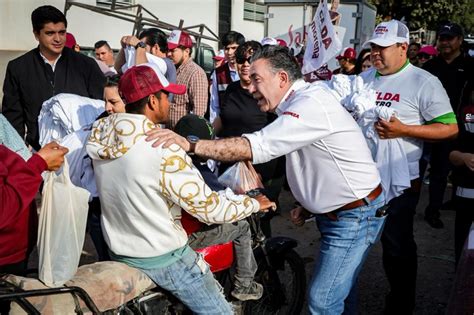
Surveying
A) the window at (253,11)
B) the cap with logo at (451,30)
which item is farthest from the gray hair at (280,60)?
the window at (253,11)

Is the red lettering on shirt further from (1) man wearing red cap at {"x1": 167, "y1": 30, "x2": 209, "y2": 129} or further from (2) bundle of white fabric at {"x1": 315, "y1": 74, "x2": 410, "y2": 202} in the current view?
(1) man wearing red cap at {"x1": 167, "y1": 30, "x2": 209, "y2": 129}

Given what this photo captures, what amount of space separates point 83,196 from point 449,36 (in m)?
5.26

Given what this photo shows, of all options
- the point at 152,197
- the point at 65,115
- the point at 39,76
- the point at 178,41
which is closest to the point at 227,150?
the point at 152,197

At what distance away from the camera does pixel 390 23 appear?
135 inches

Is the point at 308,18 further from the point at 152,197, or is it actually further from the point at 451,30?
the point at 152,197

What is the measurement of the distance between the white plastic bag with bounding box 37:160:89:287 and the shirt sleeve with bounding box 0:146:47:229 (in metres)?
0.09

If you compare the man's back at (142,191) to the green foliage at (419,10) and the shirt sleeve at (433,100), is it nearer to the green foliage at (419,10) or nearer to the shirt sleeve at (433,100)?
the shirt sleeve at (433,100)

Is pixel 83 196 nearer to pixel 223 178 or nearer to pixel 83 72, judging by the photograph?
pixel 223 178

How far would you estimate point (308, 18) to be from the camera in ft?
45.4

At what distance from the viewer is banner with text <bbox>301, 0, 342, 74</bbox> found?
5124mm

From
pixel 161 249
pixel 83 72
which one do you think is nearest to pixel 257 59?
pixel 161 249

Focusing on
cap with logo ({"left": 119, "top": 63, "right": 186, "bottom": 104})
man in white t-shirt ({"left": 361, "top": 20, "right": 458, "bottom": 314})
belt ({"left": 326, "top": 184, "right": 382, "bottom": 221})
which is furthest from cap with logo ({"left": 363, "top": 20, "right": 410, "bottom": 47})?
cap with logo ({"left": 119, "top": 63, "right": 186, "bottom": 104})

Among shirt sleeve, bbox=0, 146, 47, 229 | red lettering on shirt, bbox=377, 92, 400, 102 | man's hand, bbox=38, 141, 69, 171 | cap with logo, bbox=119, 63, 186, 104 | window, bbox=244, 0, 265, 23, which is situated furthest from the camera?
window, bbox=244, 0, 265, 23

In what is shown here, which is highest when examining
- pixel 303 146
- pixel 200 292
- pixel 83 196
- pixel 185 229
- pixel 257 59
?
pixel 257 59
